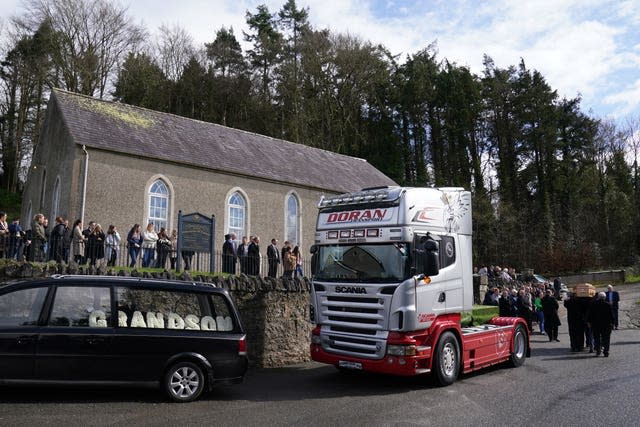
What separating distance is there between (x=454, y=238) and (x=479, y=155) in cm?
3993

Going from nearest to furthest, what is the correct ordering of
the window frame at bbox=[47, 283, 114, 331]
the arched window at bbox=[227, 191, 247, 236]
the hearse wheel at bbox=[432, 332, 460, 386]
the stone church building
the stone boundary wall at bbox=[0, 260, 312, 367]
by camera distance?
the window frame at bbox=[47, 283, 114, 331] → the hearse wheel at bbox=[432, 332, 460, 386] → the stone boundary wall at bbox=[0, 260, 312, 367] → the stone church building → the arched window at bbox=[227, 191, 247, 236]

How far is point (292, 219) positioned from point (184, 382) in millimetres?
17398

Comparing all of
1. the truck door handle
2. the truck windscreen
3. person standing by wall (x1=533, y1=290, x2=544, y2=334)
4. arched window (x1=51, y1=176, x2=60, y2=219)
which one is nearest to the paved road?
the truck door handle

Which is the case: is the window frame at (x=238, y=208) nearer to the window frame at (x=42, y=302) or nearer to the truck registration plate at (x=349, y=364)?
the truck registration plate at (x=349, y=364)

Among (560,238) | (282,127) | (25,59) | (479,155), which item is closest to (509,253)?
(560,238)

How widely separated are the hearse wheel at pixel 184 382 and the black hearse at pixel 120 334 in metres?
0.02

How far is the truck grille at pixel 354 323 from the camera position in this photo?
858 centimetres

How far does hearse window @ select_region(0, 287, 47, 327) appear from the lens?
23.4 feet

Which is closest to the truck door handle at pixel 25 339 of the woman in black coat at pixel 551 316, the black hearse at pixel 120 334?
the black hearse at pixel 120 334

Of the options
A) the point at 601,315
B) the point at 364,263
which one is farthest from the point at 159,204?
the point at 601,315

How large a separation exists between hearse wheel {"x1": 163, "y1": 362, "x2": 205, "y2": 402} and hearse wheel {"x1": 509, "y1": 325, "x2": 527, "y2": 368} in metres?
7.13

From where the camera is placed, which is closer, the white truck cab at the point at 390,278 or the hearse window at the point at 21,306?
the hearse window at the point at 21,306

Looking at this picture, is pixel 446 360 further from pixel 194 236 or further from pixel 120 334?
pixel 194 236

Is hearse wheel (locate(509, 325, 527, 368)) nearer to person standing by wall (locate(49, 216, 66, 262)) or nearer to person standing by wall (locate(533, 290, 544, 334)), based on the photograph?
person standing by wall (locate(533, 290, 544, 334))
